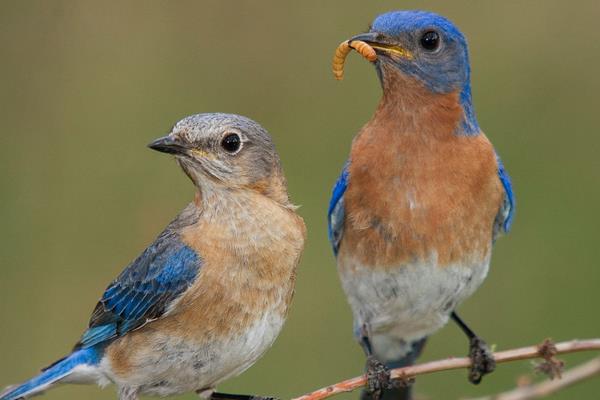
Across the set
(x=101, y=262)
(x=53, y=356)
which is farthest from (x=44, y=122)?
(x=53, y=356)

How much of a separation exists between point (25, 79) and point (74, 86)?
37cm

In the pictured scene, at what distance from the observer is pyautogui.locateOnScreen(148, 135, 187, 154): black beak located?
236 inches

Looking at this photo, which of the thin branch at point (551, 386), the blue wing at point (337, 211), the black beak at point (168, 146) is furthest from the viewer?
the blue wing at point (337, 211)

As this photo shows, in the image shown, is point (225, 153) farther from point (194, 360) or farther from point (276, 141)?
point (276, 141)

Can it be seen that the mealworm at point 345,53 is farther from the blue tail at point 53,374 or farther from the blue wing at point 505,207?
the blue tail at point 53,374

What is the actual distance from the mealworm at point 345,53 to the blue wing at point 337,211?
772 mm

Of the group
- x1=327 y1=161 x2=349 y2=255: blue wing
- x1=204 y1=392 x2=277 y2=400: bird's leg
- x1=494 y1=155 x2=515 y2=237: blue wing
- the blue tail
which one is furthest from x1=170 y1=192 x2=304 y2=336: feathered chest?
x1=494 y1=155 x2=515 y2=237: blue wing

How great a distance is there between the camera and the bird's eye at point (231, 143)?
6215 millimetres

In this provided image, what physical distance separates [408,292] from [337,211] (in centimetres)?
58

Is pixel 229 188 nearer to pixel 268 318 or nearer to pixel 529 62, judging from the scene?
pixel 268 318

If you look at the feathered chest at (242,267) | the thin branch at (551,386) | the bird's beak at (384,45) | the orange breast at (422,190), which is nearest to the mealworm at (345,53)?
the bird's beak at (384,45)

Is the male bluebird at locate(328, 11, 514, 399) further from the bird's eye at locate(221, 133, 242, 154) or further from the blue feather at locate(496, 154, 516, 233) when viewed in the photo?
the bird's eye at locate(221, 133, 242, 154)

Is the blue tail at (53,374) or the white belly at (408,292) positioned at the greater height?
the blue tail at (53,374)

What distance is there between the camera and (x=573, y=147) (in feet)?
34.9
